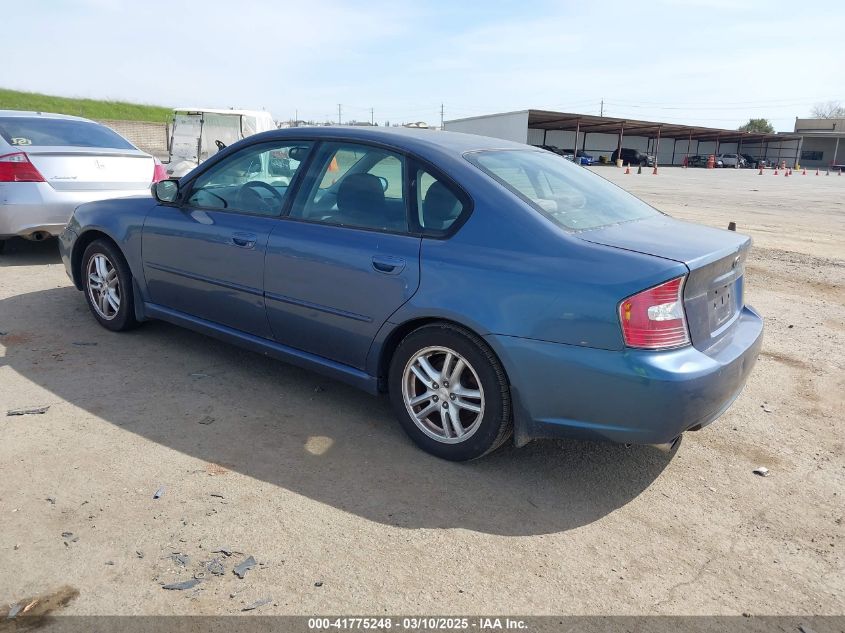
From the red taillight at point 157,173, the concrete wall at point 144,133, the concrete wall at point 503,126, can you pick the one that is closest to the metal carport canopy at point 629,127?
the concrete wall at point 503,126

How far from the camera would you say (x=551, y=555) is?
275 cm

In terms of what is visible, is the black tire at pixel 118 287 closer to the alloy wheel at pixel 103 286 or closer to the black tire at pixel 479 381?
the alloy wheel at pixel 103 286

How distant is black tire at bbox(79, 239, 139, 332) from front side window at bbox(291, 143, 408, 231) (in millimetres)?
1763

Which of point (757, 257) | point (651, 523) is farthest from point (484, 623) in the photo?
point (757, 257)

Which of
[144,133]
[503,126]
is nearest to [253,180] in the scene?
[144,133]

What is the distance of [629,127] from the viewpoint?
62375mm

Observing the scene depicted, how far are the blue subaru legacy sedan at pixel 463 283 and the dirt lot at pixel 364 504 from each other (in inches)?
13.4

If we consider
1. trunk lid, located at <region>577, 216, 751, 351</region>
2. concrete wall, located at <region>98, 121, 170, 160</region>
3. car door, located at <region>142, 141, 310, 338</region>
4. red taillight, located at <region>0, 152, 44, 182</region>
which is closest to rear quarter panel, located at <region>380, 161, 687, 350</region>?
trunk lid, located at <region>577, 216, 751, 351</region>

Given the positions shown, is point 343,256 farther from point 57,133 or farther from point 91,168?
point 57,133

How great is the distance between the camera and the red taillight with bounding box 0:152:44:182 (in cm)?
694

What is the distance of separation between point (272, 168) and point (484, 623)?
273cm

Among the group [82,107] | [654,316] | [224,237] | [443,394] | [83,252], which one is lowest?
[443,394]

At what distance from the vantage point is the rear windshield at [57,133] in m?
7.31

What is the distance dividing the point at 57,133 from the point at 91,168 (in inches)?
32.3
